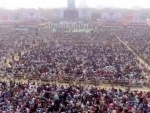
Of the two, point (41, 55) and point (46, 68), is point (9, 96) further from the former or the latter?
point (41, 55)

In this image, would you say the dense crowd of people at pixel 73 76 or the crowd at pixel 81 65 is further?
the crowd at pixel 81 65

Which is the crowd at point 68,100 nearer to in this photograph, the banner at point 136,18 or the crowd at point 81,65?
the crowd at point 81,65

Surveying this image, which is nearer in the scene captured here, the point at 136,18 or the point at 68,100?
the point at 68,100

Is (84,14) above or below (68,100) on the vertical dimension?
above

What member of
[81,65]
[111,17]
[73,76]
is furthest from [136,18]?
[73,76]

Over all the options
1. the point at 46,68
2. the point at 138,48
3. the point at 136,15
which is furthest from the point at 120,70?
the point at 136,15

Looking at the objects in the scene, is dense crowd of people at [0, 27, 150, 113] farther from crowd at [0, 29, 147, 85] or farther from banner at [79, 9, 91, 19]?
banner at [79, 9, 91, 19]

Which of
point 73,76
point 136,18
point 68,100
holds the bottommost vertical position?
point 73,76

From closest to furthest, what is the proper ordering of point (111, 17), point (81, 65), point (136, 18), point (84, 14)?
point (81, 65), point (136, 18), point (111, 17), point (84, 14)

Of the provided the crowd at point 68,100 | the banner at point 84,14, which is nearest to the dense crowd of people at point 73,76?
the crowd at point 68,100

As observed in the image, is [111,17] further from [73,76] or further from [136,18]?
[73,76]

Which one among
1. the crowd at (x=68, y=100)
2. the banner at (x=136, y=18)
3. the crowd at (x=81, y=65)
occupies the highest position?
the banner at (x=136, y=18)

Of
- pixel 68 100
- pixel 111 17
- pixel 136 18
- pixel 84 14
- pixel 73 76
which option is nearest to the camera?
pixel 68 100
